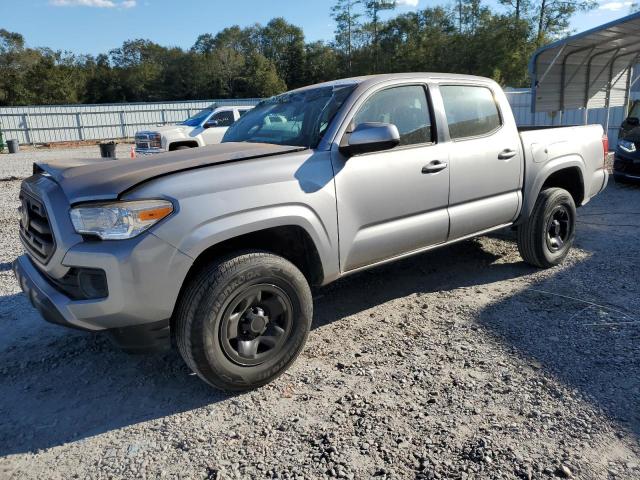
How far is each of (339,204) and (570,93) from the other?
12.7m

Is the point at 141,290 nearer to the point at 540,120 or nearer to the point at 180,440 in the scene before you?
the point at 180,440

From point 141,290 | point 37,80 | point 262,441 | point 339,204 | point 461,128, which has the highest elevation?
point 37,80

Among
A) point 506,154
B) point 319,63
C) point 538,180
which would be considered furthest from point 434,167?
point 319,63

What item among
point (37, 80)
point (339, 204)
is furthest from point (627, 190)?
point (37, 80)

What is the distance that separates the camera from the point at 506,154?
4.36 meters

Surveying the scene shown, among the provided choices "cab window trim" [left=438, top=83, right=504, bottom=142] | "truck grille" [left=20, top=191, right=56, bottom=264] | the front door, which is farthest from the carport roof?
"truck grille" [left=20, top=191, right=56, bottom=264]

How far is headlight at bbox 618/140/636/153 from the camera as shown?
31.0ft

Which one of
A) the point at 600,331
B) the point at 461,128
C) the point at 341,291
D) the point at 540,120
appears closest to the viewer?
the point at 600,331

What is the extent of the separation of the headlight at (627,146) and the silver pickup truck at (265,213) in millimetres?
6361

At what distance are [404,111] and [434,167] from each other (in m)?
0.49

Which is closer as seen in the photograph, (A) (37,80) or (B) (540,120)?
(B) (540,120)

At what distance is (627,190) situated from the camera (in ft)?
30.9

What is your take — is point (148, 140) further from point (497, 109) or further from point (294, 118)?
point (497, 109)

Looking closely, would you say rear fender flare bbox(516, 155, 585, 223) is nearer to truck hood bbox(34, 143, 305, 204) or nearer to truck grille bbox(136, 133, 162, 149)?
truck hood bbox(34, 143, 305, 204)
